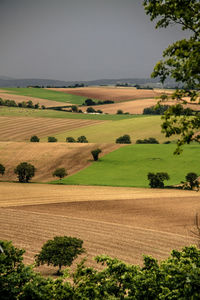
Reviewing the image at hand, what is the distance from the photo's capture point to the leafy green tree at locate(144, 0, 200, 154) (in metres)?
13.4

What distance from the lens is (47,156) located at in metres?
89.4

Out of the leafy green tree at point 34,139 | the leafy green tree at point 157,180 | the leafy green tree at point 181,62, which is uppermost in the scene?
the leafy green tree at point 181,62

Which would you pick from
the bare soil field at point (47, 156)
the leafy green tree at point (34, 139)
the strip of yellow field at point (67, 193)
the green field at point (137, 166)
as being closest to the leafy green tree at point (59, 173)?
the green field at point (137, 166)

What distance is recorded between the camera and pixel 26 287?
16.5m

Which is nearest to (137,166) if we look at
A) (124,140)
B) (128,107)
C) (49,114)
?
(124,140)

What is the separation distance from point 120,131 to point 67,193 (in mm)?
64325

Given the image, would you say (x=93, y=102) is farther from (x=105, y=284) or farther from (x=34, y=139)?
(x=105, y=284)

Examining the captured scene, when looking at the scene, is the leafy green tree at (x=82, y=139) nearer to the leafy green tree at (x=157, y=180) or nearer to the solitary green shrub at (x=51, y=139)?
the solitary green shrub at (x=51, y=139)

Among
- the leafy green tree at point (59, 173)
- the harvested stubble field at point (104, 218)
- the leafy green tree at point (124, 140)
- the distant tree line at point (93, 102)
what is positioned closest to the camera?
the harvested stubble field at point (104, 218)

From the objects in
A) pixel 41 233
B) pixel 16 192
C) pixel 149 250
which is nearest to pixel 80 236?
pixel 41 233

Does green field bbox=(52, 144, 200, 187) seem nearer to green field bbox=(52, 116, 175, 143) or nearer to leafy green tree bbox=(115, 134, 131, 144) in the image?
leafy green tree bbox=(115, 134, 131, 144)

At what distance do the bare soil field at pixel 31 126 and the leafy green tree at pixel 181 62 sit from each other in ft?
332

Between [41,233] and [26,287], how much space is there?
918 inches

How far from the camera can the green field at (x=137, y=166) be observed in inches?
2894
